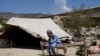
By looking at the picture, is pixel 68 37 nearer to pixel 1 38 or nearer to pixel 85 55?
pixel 1 38

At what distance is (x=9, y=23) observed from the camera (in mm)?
16750

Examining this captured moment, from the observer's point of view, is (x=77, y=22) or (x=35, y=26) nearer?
(x=35, y=26)

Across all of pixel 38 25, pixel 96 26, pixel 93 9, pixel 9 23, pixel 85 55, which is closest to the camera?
pixel 85 55

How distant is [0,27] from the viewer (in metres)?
18.5

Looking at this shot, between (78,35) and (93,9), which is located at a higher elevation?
(93,9)

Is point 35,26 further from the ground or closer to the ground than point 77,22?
closer to the ground

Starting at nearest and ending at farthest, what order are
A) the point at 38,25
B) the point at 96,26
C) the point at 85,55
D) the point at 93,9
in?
the point at 85,55, the point at 38,25, the point at 96,26, the point at 93,9

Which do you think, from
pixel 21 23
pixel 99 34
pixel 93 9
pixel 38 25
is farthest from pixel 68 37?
pixel 93 9

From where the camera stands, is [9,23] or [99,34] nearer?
[9,23]

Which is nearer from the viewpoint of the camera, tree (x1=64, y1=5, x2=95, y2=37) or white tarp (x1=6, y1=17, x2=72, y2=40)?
white tarp (x1=6, y1=17, x2=72, y2=40)

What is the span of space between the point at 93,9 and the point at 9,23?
19.3 metres

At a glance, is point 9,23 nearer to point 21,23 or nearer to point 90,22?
point 21,23

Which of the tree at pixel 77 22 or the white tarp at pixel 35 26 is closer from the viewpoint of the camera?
the white tarp at pixel 35 26

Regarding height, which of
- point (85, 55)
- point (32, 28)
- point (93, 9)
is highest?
point (93, 9)
